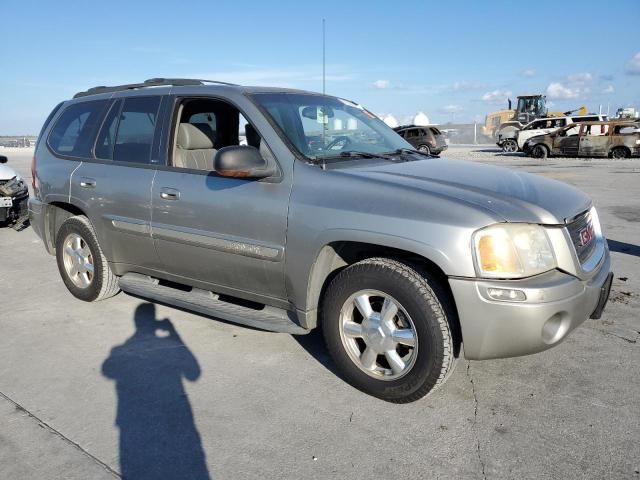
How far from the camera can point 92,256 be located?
181 inches

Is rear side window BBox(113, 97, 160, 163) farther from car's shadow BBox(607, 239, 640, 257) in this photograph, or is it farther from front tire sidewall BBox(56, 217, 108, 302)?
car's shadow BBox(607, 239, 640, 257)

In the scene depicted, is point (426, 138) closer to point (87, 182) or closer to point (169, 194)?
point (87, 182)

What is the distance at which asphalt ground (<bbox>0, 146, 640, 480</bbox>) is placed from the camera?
2.48 meters

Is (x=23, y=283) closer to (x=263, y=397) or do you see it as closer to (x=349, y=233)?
(x=263, y=397)

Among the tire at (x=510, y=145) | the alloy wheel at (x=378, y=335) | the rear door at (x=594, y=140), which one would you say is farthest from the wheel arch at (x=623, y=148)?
the alloy wheel at (x=378, y=335)

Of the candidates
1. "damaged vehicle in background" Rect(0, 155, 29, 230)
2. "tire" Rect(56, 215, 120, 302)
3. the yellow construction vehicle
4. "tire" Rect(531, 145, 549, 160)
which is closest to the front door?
"tire" Rect(56, 215, 120, 302)

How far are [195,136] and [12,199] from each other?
494cm

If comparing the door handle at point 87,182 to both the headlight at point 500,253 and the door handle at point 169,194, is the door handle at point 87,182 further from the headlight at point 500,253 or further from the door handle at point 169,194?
the headlight at point 500,253

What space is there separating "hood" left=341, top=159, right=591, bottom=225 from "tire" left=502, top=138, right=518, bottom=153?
2601cm

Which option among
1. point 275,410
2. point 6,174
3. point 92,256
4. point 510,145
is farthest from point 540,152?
point 275,410

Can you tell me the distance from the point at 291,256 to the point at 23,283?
372 centimetres

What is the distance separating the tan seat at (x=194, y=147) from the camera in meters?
4.02

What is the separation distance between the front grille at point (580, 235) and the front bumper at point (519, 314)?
23 centimetres

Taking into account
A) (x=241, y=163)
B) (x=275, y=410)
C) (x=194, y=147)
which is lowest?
(x=275, y=410)
